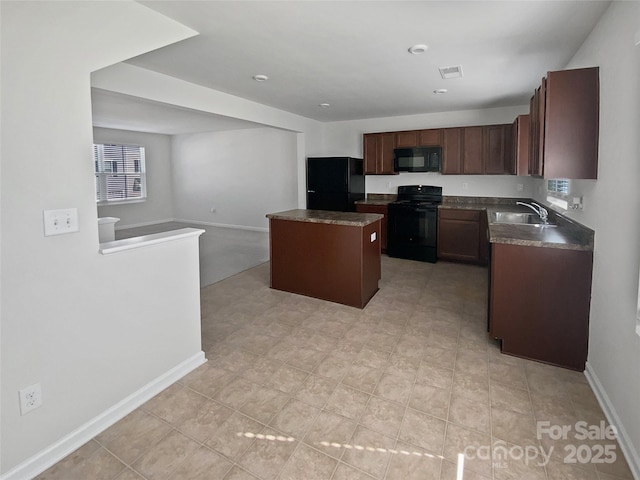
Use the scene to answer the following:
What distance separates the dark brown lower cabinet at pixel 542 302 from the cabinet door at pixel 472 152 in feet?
9.90

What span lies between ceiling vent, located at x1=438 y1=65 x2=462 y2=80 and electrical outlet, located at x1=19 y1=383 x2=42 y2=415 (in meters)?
3.81

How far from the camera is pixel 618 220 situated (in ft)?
6.45

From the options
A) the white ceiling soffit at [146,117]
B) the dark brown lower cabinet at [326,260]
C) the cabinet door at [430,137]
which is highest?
the white ceiling soffit at [146,117]

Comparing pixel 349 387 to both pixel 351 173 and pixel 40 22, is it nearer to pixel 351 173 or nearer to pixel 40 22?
pixel 40 22

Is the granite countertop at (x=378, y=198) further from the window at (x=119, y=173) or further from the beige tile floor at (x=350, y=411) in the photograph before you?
the window at (x=119, y=173)

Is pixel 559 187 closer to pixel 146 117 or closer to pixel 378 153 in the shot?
pixel 378 153

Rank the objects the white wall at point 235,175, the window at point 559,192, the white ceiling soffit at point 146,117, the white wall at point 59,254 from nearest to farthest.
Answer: the white wall at point 59,254 → the window at point 559,192 → the white ceiling soffit at point 146,117 → the white wall at point 235,175

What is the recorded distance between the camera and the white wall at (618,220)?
175 cm

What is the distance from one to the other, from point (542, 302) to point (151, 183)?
345 inches

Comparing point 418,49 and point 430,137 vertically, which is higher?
point 418,49

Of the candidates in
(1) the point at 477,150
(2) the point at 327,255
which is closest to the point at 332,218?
(2) the point at 327,255

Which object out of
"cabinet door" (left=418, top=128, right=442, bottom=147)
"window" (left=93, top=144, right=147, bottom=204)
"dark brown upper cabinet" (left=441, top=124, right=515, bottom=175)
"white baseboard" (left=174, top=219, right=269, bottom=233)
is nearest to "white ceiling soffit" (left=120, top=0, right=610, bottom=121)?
"dark brown upper cabinet" (left=441, top=124, right=515, bottom=175)

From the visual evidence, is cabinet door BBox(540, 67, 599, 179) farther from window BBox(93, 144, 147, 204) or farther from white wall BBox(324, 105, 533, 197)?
window BBox(93, 144, 147, 204)

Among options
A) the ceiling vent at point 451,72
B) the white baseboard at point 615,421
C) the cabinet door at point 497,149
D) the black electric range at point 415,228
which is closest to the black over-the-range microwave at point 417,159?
the black electric range at point 415,228
